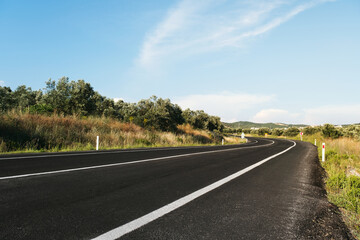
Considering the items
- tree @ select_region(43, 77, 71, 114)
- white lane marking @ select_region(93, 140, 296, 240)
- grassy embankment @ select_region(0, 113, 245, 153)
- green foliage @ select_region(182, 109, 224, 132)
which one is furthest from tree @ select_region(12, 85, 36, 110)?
white lane marking @ select_region(93, 140, 296, 240)

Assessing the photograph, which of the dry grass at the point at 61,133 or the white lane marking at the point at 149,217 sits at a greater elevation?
the dry grass at the point at 61,133

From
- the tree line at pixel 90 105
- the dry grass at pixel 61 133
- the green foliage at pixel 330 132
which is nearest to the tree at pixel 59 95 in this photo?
A: the tree line at pixel 90 105

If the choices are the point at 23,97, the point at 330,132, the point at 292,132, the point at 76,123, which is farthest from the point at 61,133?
the point at 292,132

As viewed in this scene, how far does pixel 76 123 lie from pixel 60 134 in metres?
2.11

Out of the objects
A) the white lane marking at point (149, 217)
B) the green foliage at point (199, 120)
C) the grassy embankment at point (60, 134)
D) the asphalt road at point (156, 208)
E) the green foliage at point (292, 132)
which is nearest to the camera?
the white lane marking at point (149, 217)

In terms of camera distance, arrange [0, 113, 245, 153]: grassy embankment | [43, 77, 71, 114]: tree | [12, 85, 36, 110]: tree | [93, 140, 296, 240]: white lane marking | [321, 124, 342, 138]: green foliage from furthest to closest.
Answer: [321, 124, 342, 138]: green foliage → [12, 85, 36, 110]: tree → [43, 77, 71, 114]: tree → [0, 113, 245, 153]: grassy embankment → [93, 140, 296, 240]: white lane marking

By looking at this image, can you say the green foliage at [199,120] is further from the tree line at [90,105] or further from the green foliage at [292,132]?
the green foliage at [292,132]

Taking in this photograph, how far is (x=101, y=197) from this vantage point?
3.57 metres

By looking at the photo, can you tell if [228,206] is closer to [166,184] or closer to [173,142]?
[166,184]

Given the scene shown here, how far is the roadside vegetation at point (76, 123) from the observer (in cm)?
1177

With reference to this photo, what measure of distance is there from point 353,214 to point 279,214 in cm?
145

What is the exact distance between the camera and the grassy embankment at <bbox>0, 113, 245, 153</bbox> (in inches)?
440

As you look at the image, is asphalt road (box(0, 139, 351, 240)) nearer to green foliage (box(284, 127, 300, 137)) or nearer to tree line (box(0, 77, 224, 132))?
tree line (box(0, 77, 224, 132))

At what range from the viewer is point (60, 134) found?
43.2ft
